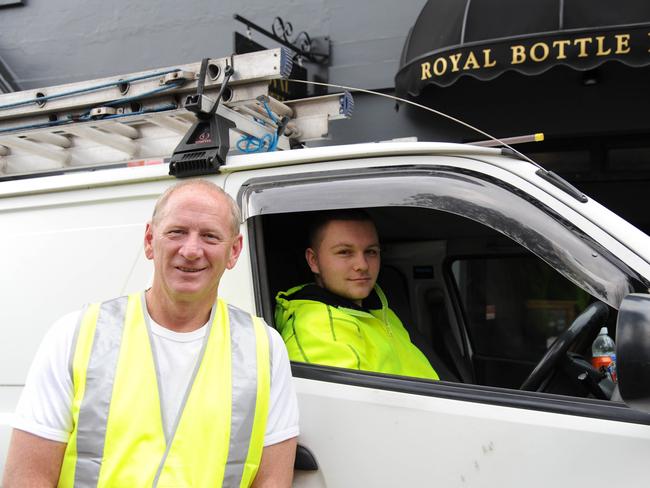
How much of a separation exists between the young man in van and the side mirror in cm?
83

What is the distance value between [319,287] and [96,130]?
4.37 ft

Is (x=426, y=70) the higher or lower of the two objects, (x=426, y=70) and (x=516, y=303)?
the higher

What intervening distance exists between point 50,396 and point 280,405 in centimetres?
55

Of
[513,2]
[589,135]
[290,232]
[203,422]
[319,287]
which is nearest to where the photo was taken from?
[203,422]

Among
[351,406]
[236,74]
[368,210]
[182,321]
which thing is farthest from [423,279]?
[182,321]

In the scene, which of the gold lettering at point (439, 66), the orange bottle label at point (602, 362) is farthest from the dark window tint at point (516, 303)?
the gold lettering at point (439, 66)

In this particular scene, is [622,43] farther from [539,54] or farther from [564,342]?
[564,342]

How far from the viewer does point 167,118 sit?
2.96 metres

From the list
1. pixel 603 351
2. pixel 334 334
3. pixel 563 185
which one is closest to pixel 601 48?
pixel 603 351

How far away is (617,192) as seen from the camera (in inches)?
285

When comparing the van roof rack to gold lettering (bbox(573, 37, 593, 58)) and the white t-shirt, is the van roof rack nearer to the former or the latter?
the white t-shirt

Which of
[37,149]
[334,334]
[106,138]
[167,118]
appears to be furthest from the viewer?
[37,149]

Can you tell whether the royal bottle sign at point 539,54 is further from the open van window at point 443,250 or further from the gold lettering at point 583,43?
the open van window at point 443,250

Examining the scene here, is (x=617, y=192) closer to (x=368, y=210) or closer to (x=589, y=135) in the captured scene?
(x=589, y=135)
